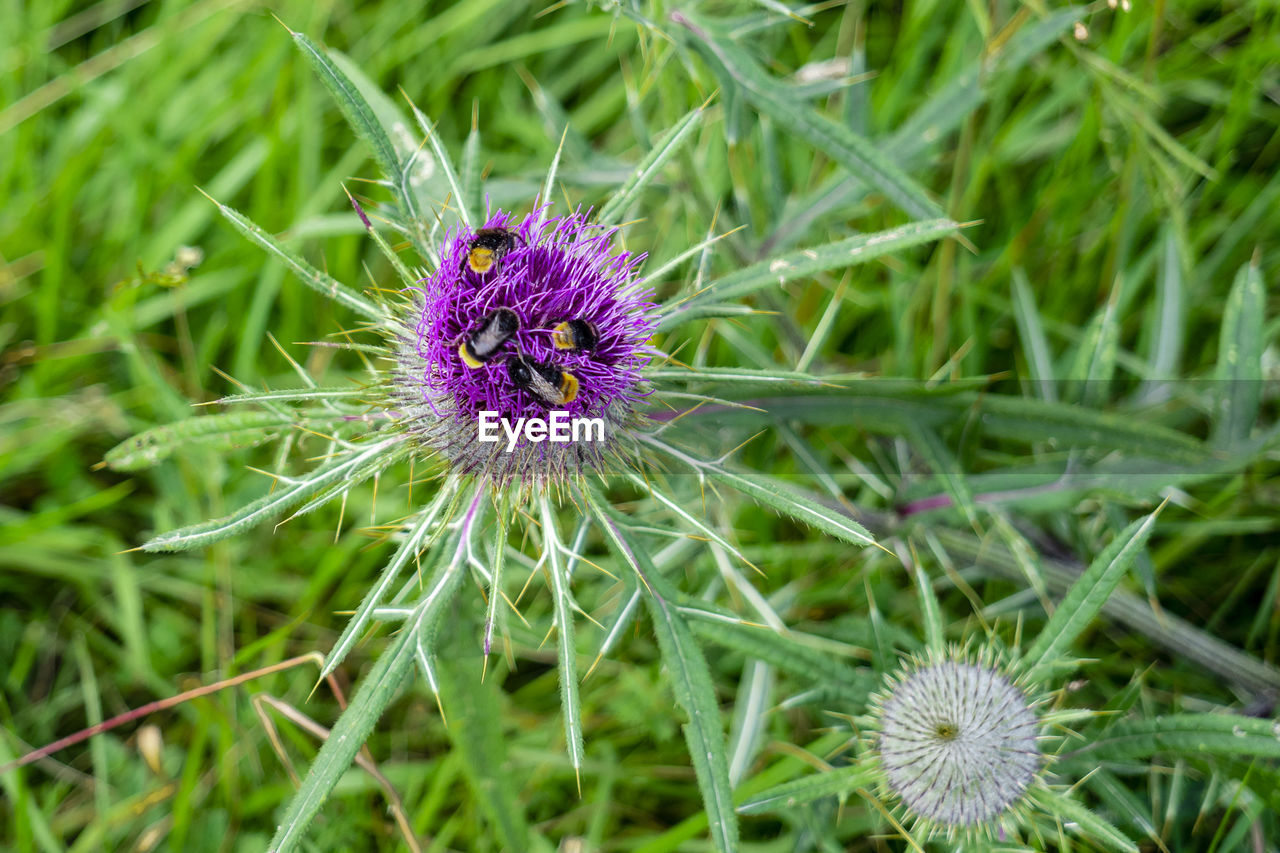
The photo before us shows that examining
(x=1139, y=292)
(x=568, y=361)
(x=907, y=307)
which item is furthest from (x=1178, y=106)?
(x=568, y=361)

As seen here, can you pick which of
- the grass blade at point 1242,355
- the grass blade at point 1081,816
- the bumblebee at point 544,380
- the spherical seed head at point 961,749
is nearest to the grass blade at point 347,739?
the bumblebee at point 544,380

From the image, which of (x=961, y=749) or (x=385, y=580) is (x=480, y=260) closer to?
(x=385, y=580)

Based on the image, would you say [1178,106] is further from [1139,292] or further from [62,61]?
[62,61]

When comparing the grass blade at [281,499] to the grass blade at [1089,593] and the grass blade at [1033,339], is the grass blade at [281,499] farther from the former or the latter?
the grass blade at [1033,339]

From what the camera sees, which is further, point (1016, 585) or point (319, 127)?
point (319, 127)

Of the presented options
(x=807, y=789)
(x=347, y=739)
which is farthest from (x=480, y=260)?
(x=807, y=789)

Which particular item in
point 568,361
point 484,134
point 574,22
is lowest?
point 568,361

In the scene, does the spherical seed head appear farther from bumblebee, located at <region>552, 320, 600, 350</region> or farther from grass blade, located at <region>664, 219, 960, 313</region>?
bumblebee, located at <region>552, 320, 600, 350</region>
